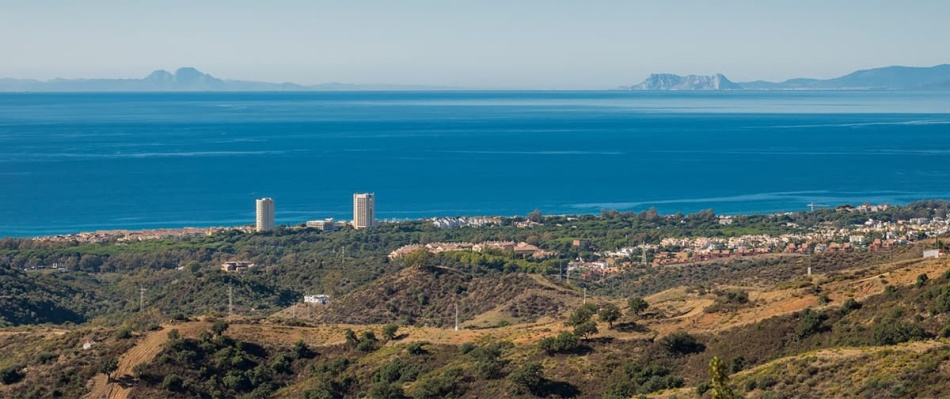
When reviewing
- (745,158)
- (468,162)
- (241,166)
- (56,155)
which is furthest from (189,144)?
(745,158)

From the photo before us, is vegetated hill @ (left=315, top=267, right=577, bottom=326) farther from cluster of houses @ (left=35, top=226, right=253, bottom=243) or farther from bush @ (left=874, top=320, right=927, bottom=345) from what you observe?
cluster of houses @ (left=35, top=226, right=253, bottom=243)

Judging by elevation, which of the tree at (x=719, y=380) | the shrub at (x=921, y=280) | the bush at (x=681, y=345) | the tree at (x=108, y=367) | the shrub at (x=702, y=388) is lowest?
the tree at (x=108, y=367)

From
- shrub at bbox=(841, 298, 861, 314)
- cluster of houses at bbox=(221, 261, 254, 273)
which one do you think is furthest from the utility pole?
shrub at bbox=(841, 298, 861, 314)

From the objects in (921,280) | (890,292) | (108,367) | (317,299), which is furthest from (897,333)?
(317,299)

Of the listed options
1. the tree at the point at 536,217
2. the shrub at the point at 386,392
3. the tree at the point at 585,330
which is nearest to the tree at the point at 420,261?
the tree at the point at 585,330

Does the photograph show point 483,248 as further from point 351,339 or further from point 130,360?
point 130,360

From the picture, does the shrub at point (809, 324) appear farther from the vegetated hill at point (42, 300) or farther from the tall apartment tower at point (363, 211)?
the tall apartment tower at point (363, 211)
